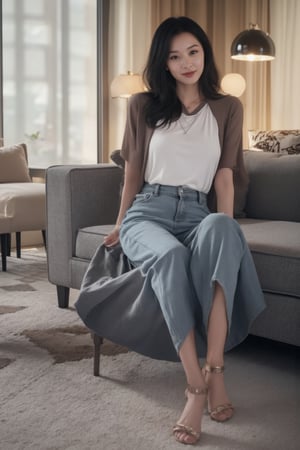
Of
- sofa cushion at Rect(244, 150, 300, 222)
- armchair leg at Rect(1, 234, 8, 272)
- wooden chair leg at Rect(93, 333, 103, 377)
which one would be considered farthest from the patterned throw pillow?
wooden chair leg at Rect(93, 333, 103, 377)

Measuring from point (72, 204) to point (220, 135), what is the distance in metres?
0.87

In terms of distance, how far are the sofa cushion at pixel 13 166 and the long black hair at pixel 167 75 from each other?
2.32 m

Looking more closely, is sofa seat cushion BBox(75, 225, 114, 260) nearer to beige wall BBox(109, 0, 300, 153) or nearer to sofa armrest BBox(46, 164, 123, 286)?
sofa armrest BBox(46, 164, 123, 286)

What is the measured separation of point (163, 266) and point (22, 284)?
75.6 inches

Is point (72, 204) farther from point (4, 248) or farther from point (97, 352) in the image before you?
point (4, 248)

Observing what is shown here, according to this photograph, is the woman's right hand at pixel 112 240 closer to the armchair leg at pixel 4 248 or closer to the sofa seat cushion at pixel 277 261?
the sofa seat cushion at pixel 277 261

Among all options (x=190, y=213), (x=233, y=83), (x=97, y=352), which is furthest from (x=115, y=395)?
(x=233, y=83)

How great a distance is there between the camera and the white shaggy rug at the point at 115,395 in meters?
1.73

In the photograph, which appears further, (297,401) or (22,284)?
(22,284)

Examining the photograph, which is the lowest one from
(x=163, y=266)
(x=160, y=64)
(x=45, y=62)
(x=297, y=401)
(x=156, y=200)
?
(x=297, y=401)

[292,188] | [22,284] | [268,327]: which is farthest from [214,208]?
[22,284]

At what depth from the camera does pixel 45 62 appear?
5.77 m

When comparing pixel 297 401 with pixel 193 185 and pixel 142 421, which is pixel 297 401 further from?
pixel 193 185

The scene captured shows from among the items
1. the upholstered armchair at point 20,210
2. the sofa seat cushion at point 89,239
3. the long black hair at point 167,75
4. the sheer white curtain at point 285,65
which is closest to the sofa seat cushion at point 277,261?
the long black hair at point 167,75
